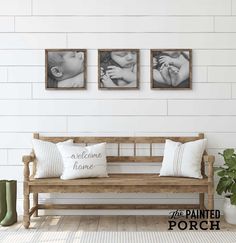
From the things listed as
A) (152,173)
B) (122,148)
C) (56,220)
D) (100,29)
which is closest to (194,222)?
(152,173)

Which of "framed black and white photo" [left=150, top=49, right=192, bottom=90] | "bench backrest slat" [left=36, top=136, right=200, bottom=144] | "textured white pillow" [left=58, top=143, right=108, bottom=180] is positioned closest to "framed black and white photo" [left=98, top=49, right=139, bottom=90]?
"framed black and white photo" [left=150, top=49, right=192, bottom=90]

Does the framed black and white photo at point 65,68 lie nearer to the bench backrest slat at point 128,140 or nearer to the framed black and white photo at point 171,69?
the bench backrest slat at point 128,140

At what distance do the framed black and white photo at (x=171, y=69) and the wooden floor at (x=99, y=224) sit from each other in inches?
49.7

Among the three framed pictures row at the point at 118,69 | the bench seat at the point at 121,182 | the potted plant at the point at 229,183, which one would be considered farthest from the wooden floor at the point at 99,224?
the three framed pictures row at the point at 118,69

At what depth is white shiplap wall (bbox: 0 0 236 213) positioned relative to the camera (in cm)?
429

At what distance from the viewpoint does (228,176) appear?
13.1 feet

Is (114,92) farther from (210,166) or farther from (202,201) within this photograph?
(202,201)

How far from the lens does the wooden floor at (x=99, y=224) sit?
3865 millimetres

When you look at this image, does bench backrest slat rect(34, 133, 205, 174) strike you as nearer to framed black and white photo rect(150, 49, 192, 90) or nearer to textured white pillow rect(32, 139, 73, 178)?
textured white pillow rect(32, 139, 73, 178)

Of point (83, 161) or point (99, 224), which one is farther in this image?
point (99, 224)

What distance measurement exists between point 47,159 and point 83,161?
1.16 feet

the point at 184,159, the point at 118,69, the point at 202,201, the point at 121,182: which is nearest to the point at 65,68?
the point at 118,69

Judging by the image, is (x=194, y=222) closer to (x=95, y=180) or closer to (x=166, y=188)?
(x=166, y=188)

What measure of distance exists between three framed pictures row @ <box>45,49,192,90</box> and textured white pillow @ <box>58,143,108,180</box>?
2.15ft
